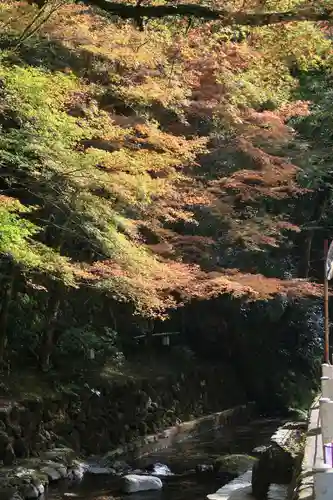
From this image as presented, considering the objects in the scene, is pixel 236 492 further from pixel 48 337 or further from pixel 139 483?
pixel 48 337

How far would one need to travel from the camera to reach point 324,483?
414 cm

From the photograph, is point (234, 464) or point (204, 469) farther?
point (204, 469)

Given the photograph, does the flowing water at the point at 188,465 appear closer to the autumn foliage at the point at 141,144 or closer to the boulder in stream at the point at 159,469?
the boulder in stream at the point at 159,469

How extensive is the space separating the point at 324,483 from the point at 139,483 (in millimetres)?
6088

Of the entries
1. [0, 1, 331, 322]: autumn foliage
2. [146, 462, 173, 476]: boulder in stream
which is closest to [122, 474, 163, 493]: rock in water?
[146, 462, 173, 476]: boulder in stream

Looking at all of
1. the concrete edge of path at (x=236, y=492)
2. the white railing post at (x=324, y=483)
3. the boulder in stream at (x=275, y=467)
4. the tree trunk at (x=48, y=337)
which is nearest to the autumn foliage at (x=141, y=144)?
the tree trunk at (x=48, y=337)

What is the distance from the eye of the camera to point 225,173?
1386cm

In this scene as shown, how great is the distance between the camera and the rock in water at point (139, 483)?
957 centimetres

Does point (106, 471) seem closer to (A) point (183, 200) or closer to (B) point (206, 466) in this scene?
(B) point (206, 466)

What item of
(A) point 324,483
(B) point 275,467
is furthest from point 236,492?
(A) point 324,483

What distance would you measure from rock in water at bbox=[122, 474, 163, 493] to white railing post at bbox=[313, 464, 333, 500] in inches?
232

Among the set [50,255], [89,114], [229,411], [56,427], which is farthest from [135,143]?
→ [229,411]

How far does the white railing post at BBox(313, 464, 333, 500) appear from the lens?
162 inches

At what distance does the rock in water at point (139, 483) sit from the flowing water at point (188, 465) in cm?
12
